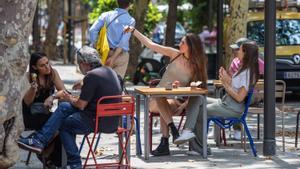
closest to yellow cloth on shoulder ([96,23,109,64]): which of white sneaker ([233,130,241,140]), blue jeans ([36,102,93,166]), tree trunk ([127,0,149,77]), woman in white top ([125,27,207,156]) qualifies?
woman in white top ([125,27,207,156])

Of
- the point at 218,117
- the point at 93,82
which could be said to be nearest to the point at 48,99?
the point at 93,82

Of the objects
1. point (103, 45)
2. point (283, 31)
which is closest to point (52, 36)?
point (283, 31)

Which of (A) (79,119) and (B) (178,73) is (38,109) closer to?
(A) (79,119)

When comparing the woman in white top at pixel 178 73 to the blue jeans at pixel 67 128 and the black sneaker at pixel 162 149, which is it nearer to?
the black sneaker at pixel 162 149

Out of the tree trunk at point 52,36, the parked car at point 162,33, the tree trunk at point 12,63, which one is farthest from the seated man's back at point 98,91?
the tree trunk at point 52,36

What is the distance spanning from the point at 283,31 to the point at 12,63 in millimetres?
12086

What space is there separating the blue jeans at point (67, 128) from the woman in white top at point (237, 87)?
2000 mm

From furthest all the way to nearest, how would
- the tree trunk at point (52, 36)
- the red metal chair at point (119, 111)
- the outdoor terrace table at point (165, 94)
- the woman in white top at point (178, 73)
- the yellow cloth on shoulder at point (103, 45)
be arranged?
the tree trunk at point (52, 36)
the yellow cloth on shoulder at point (103, 45)
the woman in white top at point (178, 73)
the outdoor terrace table at point (165, 94)
the red metal chair at point (119, 111)

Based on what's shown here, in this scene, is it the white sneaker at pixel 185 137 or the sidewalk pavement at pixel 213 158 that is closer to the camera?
the sidewalk pavement at pixel 213 158

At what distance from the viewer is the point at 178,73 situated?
10312 millimetres

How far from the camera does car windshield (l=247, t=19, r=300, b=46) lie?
61.1 feet

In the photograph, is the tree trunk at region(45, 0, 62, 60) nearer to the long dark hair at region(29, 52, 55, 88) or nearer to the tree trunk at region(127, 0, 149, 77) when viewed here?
the tree trunk at region(127, 0, 149, 77)

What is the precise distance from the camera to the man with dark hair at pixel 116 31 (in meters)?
11.1

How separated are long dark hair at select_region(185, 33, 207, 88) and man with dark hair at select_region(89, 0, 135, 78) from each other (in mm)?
1288
